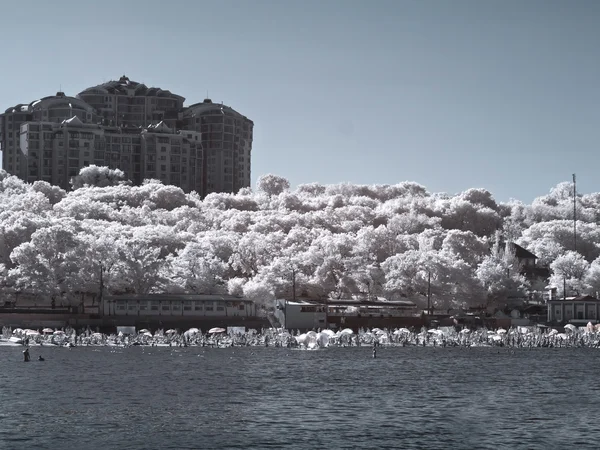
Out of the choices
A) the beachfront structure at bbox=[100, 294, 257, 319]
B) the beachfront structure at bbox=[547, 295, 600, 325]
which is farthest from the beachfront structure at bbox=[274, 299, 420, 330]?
the beachfront structure at bbox=[547, 295, 600, 325]

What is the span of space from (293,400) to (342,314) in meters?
58.8

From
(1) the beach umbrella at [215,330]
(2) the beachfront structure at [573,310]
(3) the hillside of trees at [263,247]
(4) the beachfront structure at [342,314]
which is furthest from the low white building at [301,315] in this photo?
(2) the beachfront structure at [573,310]

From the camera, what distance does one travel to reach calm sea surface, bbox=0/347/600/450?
50.8 metres

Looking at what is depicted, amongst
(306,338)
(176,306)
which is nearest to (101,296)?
(176,306)

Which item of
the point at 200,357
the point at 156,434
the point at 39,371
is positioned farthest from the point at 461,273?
the point at 156,434

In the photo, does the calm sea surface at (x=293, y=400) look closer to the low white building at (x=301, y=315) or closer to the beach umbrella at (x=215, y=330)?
the beach umbrella at (x=215, y=330)

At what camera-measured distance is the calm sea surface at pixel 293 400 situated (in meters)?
50.8

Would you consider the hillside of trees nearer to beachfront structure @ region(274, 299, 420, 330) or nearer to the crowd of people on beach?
beachfront structure @ region(274, 299, 420, 330)

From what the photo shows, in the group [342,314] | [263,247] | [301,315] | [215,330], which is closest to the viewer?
[215,330]

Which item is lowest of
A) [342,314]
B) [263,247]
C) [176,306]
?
[342,314]

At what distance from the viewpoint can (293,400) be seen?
63.9m

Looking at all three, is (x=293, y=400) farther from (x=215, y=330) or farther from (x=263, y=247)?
(x=263, y=247)

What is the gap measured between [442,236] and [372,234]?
43.6 ft

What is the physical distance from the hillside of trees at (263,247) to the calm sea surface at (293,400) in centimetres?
2997
